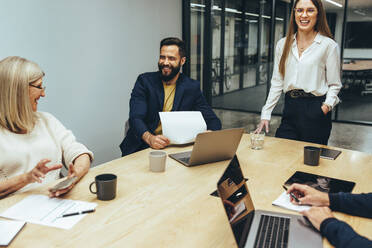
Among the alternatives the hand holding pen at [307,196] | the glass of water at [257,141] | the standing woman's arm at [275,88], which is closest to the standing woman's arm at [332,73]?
the standing woman's arm at [275,88]

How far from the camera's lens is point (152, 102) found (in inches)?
98.8

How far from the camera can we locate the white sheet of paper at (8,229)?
1021 millimetres

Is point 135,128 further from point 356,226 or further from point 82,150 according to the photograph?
point 356,226

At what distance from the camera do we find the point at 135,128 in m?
2.30

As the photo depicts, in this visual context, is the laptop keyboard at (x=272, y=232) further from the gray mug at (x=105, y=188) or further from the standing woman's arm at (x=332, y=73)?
the standing woman's arm at (x=332, y=73)

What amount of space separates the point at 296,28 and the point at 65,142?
1.74m

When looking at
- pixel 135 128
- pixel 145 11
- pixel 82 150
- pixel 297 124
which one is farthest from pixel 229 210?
pixel 145 11

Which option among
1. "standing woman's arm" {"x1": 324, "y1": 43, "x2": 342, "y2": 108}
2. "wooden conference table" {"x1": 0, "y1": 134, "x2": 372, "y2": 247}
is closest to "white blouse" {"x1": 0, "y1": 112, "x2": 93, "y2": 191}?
"wooden conference table" {"x1": 0, "y1": 134, "x2": 372, "y2": 247}

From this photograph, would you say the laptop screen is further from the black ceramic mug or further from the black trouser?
the black trouser

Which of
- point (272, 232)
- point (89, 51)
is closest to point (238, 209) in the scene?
point (272, 232)

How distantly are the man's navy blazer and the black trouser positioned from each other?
0.50 meters

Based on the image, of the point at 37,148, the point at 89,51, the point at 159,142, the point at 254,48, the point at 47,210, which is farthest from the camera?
the point at 254,48

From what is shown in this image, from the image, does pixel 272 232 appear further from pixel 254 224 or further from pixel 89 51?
pixel 89 51

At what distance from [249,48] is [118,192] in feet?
Answer: 15.2
